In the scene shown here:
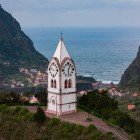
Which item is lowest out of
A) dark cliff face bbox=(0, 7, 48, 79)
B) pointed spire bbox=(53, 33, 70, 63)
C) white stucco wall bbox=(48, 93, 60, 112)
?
white stucco wall bbox=(48, 93, 60, 112)

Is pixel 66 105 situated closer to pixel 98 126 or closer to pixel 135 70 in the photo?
pixel 98 126

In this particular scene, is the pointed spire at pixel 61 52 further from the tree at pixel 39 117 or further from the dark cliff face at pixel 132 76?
the dark cliff face at pixel 132 76

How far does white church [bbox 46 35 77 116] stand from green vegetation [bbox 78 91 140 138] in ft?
8.62

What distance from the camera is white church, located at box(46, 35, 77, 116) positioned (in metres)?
43.4

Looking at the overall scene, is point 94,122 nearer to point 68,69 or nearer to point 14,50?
point 68,69

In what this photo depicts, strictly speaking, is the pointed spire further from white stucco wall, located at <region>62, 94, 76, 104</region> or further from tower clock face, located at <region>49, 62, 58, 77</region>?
white stucco wall, located at <region>62, 94, 76, 104</region>

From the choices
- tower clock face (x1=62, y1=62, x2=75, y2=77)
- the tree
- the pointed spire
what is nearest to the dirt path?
the tree

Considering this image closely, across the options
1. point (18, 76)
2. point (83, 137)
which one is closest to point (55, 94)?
point (83, 137)

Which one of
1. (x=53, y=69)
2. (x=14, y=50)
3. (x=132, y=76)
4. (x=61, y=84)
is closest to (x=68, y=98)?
(x=61, y=84)

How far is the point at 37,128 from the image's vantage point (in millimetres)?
40812

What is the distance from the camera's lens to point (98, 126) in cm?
3931

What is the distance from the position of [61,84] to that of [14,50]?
105722 millimetres

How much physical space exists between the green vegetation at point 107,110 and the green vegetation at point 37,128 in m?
3.87

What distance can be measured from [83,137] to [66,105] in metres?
6.96
